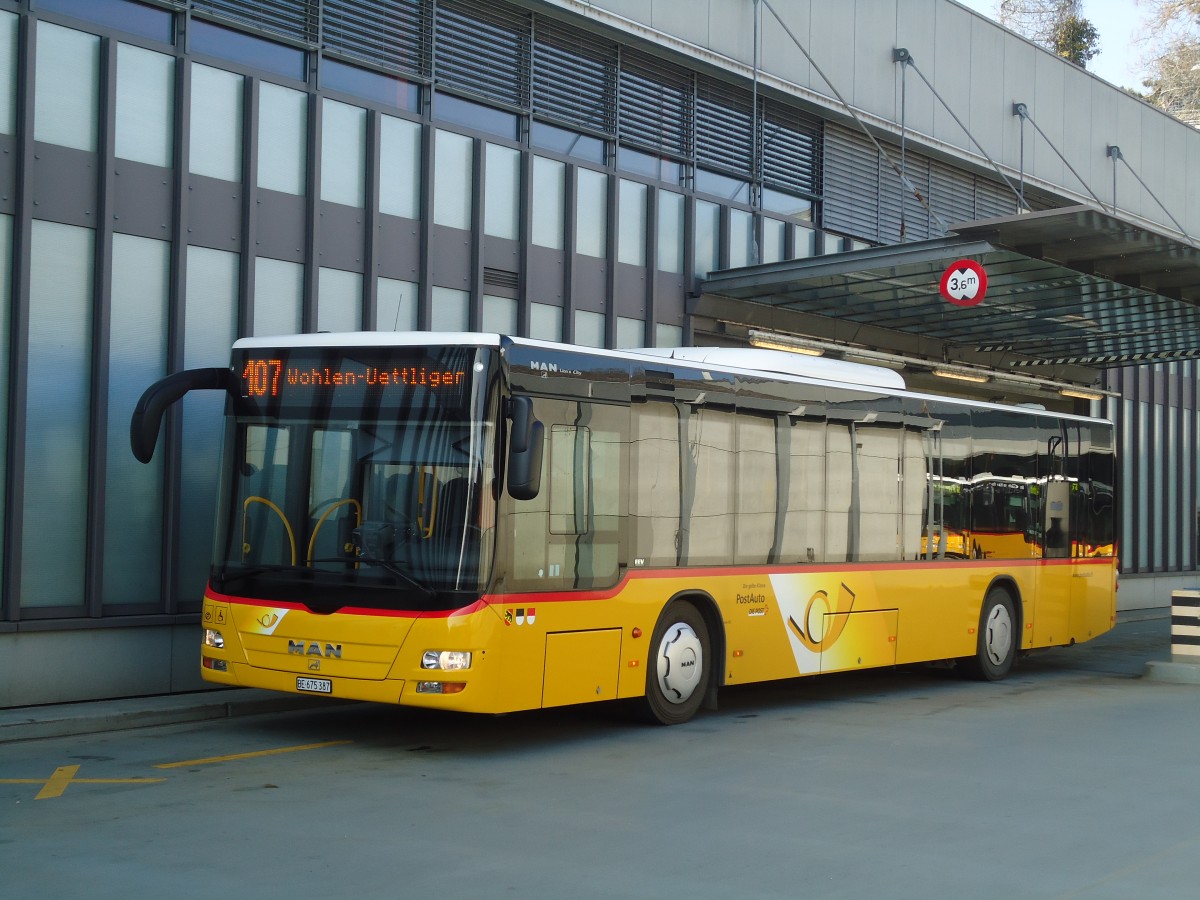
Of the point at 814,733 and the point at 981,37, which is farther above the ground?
the point at 981,37

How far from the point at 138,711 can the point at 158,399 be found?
2.70 meters

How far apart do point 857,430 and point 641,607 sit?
3.79 meters

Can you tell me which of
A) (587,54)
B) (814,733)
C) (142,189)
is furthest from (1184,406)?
(142,189)

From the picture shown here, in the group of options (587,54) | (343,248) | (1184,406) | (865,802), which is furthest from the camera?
(1184,406)

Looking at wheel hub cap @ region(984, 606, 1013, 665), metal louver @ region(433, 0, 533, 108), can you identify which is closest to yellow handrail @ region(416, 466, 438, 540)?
metal louver @ region(433, 0, 533, 108)

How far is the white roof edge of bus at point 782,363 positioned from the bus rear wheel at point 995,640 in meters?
3.04

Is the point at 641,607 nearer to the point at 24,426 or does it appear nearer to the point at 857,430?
the point at 857,430

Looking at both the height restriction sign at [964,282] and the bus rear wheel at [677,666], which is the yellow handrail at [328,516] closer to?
the bus rear wheel at [677,666]

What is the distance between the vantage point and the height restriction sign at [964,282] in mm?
16703

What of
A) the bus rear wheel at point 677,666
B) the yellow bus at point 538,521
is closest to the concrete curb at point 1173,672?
the yellow bus at point 538,521

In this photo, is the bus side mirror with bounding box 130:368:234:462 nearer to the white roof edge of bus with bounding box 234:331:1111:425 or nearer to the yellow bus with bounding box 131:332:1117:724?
the yellow bus with bounding box 131:332:1117:724

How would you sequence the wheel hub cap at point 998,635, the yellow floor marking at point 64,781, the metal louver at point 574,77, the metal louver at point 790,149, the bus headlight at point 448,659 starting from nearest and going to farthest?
the yellow floor marking at point 64,781 → the bus headlight at point 448,659 → the wheel hub cap at point 998,635 → the metal louver at point 574,77 → the metal louver at point 790,149

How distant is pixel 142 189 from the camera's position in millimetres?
13164

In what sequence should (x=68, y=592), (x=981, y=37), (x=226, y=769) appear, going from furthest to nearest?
(x=981, y=37), (x=68, y=592), (x=226, y=769)
